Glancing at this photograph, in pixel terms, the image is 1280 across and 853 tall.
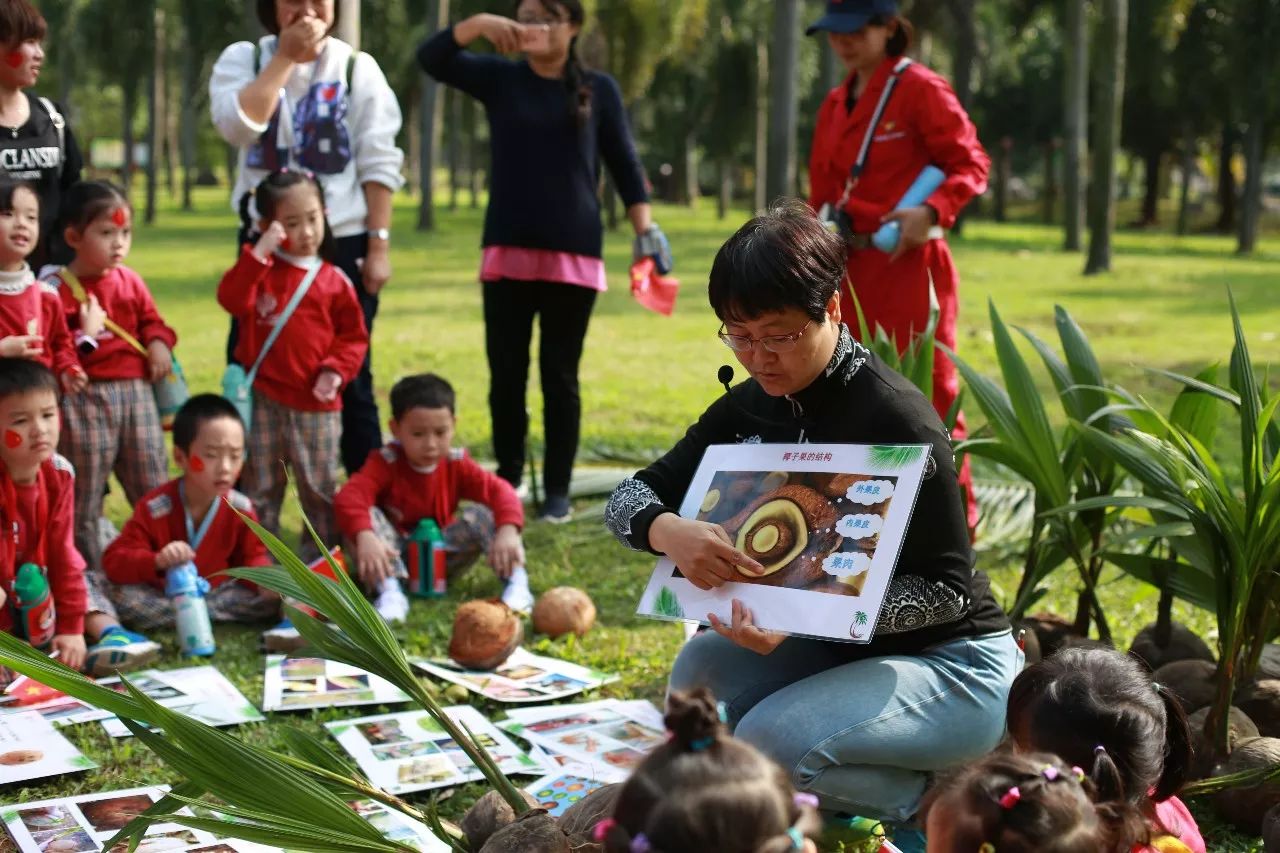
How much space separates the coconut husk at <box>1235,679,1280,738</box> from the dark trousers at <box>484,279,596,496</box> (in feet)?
8.68

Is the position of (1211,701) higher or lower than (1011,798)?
lower

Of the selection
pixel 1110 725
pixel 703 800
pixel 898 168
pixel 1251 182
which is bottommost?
pixel 1110 725

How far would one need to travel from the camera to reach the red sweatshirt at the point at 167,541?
405 cm

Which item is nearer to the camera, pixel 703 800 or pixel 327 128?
pixel 703 800

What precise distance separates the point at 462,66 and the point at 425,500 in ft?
5.11

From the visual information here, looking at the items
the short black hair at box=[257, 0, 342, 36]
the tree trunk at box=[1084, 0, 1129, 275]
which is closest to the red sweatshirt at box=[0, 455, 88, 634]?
the short black hair at box=[257, 0, 342, 36]

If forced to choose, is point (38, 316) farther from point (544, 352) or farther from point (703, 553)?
point (703, 553)

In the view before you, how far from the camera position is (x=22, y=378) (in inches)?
143

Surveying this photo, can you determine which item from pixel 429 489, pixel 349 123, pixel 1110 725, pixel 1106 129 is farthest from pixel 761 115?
pixel 1110 725

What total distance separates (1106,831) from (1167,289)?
14186 mm

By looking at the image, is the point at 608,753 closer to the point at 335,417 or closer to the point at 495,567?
the point at 495,567

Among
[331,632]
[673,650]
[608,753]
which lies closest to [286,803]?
[331,632]

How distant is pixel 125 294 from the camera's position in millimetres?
4414

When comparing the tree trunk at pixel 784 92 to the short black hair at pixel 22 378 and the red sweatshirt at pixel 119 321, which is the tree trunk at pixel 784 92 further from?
the short black hair at pixel 22 378
